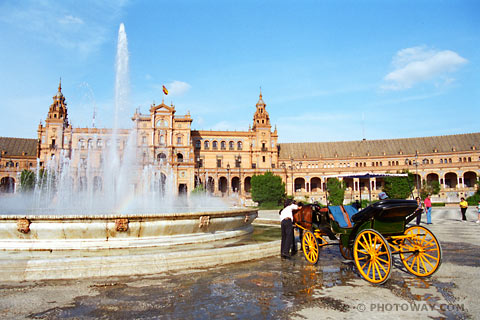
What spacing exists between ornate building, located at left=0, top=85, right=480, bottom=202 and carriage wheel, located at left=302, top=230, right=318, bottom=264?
173 ft

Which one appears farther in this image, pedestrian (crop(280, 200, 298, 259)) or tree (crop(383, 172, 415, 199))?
tree (crop(383, 172, 415, 199))

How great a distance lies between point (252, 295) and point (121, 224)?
409 cm

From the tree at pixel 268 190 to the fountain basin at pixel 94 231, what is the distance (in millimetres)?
37914

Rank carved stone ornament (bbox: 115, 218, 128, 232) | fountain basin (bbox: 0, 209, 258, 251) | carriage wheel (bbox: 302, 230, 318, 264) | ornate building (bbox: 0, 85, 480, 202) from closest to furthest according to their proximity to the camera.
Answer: carriage wheel (bbox: 302, 230, 318, 264) < fountain basin (bbox: 0, 209, 258, 251) < carved stone ornament (bbox: 115, 218, 128, 232) < ornate building (bbox: 0, 85, 480, 202)

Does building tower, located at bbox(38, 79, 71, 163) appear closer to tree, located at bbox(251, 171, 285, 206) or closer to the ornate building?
the ornate building

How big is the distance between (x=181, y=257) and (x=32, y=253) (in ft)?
11.5

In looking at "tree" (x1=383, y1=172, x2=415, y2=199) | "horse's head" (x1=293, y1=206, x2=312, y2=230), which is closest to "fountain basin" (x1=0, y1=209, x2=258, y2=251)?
"horse's head" (x1=293, y1=206, x2=312, y2=230)

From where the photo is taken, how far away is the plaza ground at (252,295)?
4215mm

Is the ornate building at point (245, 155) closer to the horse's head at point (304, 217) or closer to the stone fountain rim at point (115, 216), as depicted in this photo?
the stone fountain rim at point (115, 216)

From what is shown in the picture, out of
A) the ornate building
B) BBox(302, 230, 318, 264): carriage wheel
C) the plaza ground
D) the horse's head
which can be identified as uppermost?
the ornate building

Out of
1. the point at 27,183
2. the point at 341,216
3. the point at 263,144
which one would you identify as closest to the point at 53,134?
the point at 27,183

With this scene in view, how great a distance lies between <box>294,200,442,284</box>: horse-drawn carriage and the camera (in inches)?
221

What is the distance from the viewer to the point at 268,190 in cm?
4678

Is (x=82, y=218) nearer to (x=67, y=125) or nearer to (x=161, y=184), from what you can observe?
(x=161, y=184)
